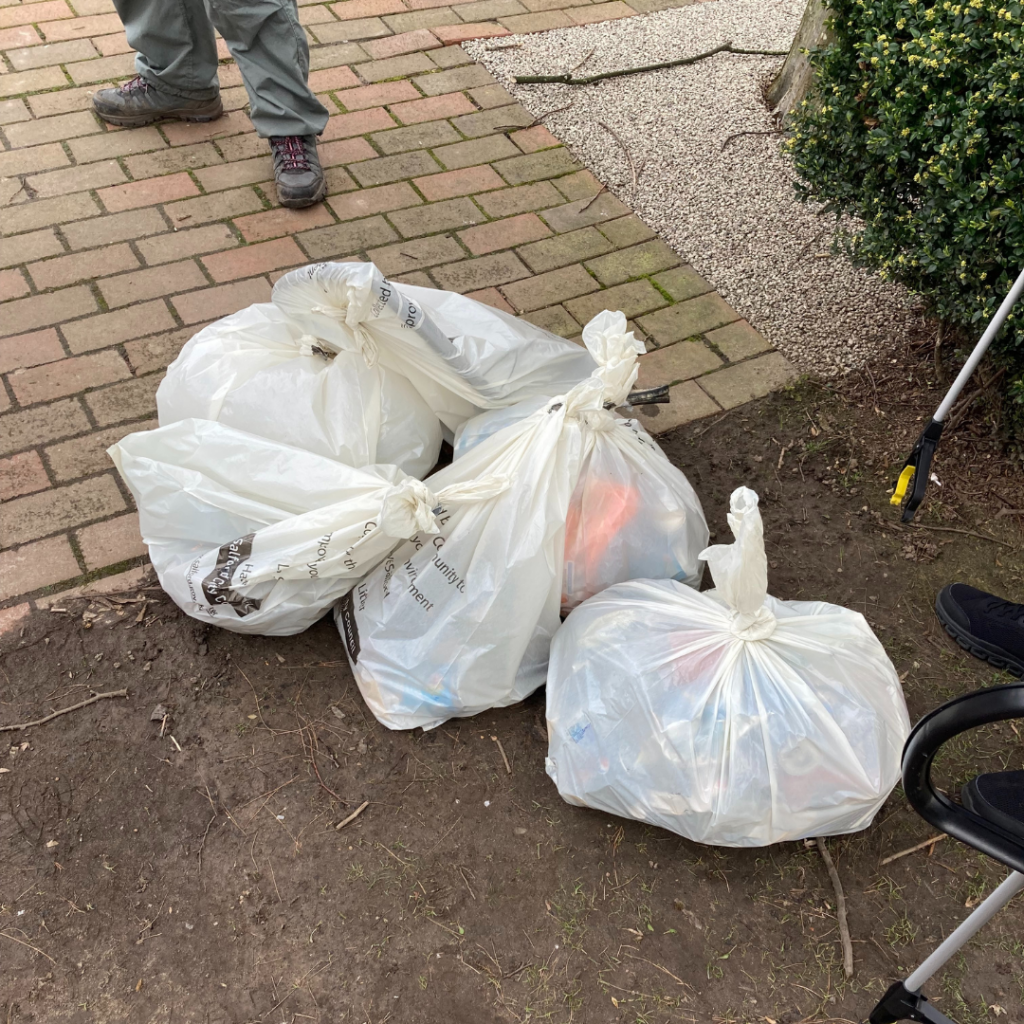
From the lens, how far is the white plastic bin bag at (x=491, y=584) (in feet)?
6.97

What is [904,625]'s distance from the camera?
99.0 inches

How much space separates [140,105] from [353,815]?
305 centimetres

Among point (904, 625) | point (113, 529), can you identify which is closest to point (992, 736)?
point (904, 625)

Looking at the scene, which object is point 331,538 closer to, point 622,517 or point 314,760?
point 314,760

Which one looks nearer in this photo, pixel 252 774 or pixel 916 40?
pixel 252 774

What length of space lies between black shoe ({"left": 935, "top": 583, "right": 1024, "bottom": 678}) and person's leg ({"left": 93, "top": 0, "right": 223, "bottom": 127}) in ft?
10.7

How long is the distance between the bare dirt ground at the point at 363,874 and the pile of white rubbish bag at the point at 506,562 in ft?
0.42

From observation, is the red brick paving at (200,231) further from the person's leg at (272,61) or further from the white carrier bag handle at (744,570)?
the white carrier bag handle at (744,570)

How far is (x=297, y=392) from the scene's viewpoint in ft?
7.77

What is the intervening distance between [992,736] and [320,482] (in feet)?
5.56

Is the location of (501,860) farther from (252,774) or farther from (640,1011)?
(252,774)

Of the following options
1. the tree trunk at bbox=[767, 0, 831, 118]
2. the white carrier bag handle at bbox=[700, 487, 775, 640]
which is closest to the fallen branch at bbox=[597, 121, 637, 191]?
the tree trunk at bbox=[767, 0, 831, 118]

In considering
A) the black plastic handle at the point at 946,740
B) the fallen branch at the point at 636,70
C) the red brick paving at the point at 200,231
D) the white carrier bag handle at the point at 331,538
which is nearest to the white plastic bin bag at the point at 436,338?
the white carrier bag handle at the point at 331,538

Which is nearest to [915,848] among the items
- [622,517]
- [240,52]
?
[622,517]
